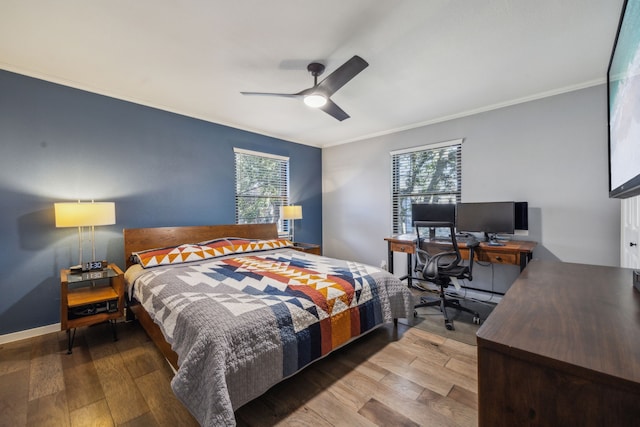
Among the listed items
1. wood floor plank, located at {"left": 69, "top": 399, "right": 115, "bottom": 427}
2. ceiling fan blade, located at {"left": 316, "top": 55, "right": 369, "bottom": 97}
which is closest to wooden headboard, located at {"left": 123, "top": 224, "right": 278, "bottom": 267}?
wood floor plank, located at {"left": 69, "top": 399, "right": 115, "bottom": 427}

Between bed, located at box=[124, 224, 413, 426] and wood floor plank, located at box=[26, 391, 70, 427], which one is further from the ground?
bed, located at box=[124, 224, 413, 426]

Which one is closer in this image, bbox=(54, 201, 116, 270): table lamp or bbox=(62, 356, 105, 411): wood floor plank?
bbox=(62, 356, 105, 411): wood floor plank

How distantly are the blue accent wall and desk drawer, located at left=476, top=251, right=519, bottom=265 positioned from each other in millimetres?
3355

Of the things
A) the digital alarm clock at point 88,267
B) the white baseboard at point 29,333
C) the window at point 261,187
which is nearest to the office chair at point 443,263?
the window at point 261,187

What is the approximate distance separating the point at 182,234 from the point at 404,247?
286 cm

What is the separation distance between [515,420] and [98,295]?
10.3ft

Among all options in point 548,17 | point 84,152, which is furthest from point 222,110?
point 548,17

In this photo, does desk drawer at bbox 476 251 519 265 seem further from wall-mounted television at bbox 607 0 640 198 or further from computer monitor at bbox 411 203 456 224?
wall-mounted television at bbox 607 0 640 198

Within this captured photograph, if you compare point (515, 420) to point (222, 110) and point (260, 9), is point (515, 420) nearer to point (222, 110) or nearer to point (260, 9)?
point (260, 9)

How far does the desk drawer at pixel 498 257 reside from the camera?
275cm

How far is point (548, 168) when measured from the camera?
3.01m

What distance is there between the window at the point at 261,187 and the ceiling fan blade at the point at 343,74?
219 cm

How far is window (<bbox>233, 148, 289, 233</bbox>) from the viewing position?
4.13 m

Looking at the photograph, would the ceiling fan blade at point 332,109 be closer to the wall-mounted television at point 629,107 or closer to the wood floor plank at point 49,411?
the wall-mounted television at point 629,107
